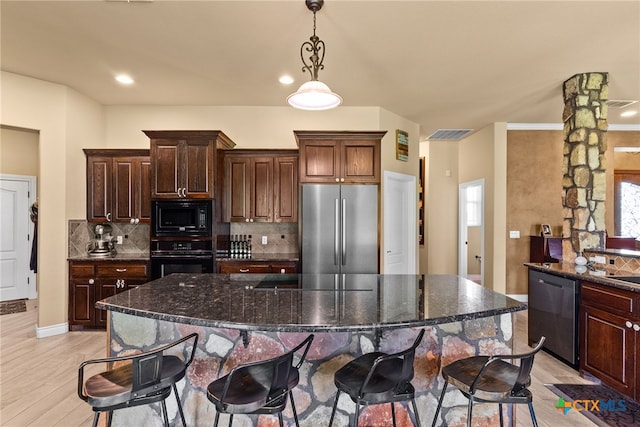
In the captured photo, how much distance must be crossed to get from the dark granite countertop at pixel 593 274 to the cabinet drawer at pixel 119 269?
15.0 feet

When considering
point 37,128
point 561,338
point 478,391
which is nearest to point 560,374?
point 561,338

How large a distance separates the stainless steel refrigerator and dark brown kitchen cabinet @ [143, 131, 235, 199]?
123 cm

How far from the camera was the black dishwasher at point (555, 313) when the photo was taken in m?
3.12

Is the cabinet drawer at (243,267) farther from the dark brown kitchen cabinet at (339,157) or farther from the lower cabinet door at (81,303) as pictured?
the lower cabinet door at (81,303)

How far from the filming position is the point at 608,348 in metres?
2.75

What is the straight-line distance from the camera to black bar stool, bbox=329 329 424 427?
1557 mm

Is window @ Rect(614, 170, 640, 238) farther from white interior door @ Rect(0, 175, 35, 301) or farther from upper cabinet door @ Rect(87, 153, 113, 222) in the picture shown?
white interior door @ Rect(0, 175, 35, 301)

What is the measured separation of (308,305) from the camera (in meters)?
1.83

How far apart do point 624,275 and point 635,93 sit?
2.83 meters

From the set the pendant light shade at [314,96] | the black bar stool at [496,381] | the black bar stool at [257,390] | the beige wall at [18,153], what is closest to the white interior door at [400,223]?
the pendant light shade at [314,96]

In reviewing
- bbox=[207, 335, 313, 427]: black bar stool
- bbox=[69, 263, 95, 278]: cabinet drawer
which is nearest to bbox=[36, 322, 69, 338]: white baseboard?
bbox=[69, 263, 95, 278]: cabinet drawer

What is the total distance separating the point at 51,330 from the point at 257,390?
394cm

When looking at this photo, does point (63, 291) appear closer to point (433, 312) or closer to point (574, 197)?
point (433, 312)

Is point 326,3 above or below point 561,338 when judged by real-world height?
above
